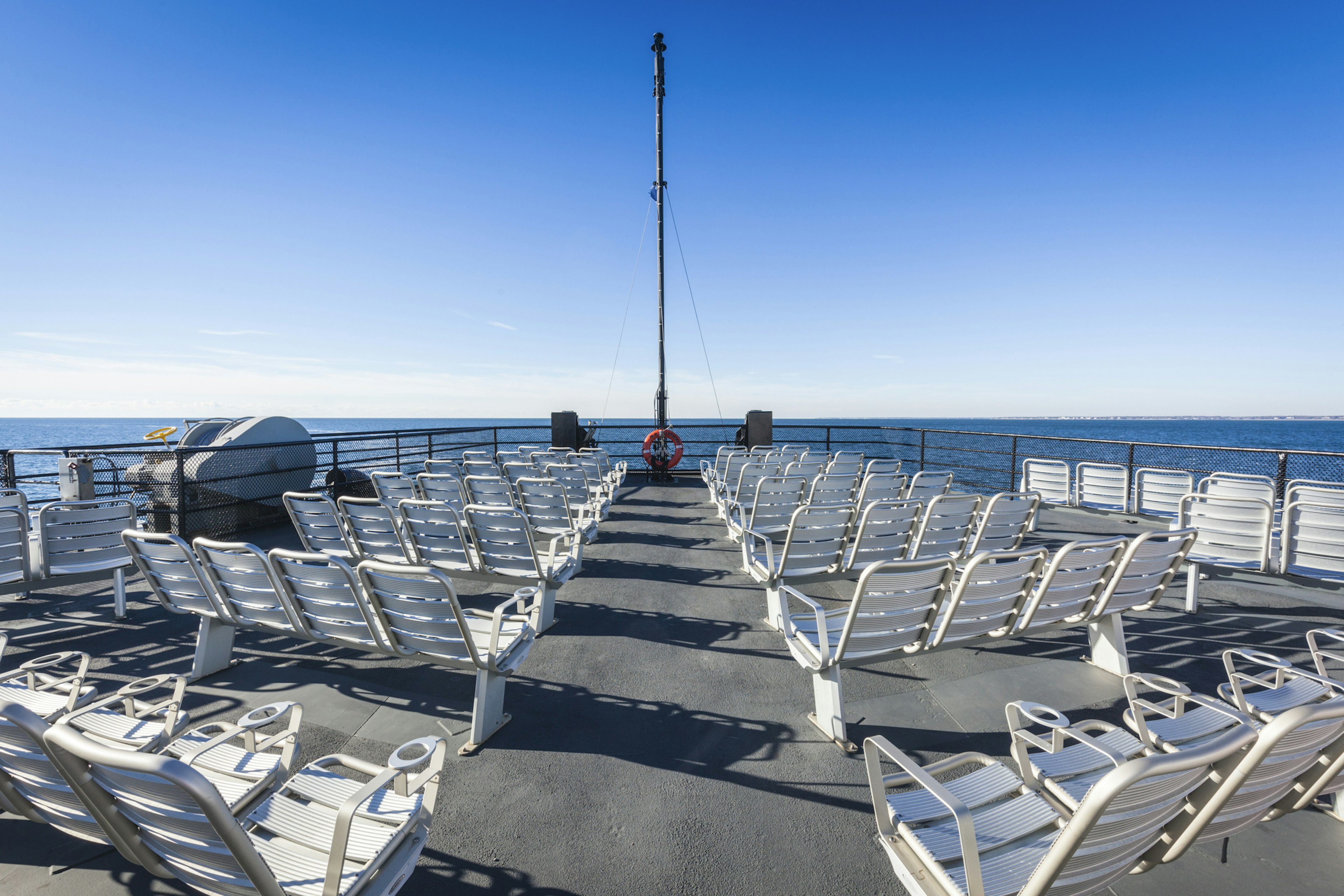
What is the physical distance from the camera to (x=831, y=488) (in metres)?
5.30

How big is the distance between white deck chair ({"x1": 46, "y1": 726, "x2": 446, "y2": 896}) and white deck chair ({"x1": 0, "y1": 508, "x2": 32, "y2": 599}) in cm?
372

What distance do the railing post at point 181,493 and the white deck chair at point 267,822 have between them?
616 centimetres

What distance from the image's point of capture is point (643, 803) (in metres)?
2.21

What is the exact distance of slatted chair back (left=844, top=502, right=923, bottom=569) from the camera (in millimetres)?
3789

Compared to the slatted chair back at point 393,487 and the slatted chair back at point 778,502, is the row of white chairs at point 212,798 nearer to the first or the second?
the slatted chair back at point 393,487

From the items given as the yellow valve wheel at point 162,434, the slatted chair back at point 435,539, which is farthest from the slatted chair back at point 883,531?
the yellow valve wheel at point 162,434

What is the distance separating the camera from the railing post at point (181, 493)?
623 centimetres

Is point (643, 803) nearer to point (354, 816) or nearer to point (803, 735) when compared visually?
point (803, 735)

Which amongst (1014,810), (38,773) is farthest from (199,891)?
(1014,810)

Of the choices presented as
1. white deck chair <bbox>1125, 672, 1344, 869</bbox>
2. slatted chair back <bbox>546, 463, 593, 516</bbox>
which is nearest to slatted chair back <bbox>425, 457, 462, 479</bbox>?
slatted chair back <bbox>546, 463, 593, 516</bbox>

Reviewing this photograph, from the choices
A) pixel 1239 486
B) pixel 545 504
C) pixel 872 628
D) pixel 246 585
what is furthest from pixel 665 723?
pixel 1239 486

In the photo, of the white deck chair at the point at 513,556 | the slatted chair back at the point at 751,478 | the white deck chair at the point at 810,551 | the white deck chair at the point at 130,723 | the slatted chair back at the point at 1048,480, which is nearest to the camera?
the white deck chair at the point at 130,723

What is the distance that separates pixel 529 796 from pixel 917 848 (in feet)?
4.89

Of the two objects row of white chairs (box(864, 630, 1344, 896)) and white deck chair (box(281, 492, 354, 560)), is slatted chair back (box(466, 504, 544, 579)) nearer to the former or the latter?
white deck chair (box(281, 492, 354, 560))
